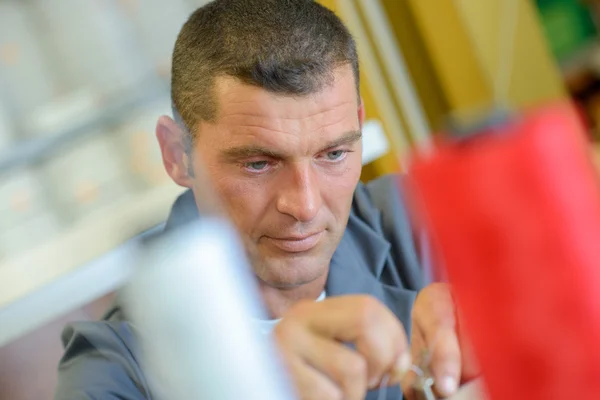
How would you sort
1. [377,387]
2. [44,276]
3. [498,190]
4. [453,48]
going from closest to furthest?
[498,190] → [377,387] → [44,276] → [453,48]

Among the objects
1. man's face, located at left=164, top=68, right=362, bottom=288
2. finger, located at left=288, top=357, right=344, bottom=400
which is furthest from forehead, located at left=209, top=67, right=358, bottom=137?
finger, located at left=288, top=357, right=344, bottom=400

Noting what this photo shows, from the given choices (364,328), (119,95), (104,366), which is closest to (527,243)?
(364,328)

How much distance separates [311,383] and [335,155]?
0.11 meters

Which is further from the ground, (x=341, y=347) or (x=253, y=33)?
(x=253, y=33)

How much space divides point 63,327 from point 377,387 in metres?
0.15

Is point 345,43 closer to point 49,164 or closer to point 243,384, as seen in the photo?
point 243,384

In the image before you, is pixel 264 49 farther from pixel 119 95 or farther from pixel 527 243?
pixel 119 95

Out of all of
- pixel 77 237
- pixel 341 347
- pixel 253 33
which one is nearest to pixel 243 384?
pixel 341 347

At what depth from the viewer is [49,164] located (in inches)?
21.7

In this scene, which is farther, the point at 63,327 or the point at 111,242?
the point at 111,242

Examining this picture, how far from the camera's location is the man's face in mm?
303

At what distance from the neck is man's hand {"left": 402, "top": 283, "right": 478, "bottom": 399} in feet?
0.17

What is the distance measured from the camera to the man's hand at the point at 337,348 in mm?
253

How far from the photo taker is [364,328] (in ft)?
0.84
